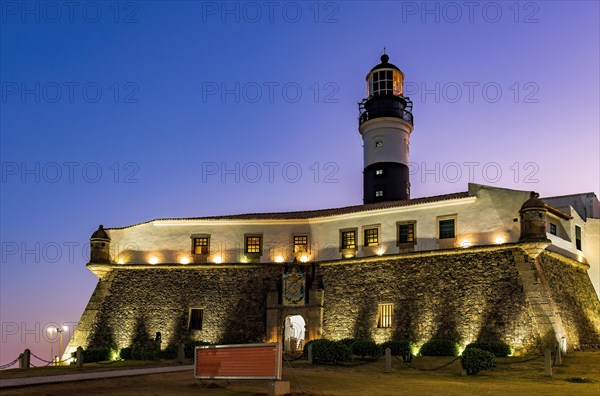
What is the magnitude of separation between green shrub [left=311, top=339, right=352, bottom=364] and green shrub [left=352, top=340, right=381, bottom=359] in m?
1.51

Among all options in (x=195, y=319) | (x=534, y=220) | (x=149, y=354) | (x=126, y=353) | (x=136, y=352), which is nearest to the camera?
(x=534, y=220)

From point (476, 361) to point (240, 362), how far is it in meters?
10.7

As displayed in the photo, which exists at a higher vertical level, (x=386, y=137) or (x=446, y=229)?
(x=386, y=137)

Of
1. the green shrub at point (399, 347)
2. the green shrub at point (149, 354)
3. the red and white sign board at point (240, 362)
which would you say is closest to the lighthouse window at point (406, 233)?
the green shrub at point (399, 347)

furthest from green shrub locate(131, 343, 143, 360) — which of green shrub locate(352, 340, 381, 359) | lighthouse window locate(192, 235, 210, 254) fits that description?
green shrub locate(352, 340, 381, 359)

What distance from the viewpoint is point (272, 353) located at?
48.9ft

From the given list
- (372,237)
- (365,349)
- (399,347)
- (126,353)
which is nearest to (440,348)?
(399,347)

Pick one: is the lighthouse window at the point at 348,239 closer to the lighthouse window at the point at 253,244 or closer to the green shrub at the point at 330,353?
the lighthouse window at the point at 253,244

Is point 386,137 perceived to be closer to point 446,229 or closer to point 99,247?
point 446,229

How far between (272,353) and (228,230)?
23.5 metres

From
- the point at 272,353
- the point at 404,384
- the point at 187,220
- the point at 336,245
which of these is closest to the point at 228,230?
the point at 187,220

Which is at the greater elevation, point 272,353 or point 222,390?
point 272,353

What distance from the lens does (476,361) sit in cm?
2219

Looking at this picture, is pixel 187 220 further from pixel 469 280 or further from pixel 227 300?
pixel 469 280
